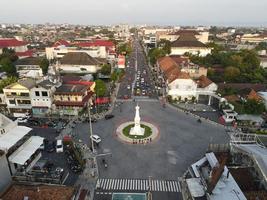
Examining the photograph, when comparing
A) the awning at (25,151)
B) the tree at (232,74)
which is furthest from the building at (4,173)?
the tree at (232,74)

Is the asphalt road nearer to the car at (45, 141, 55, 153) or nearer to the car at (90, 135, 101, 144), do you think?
the car at (90, 135, 101, 144)

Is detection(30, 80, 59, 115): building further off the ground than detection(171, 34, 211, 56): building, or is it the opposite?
detection(171, 34, 211, 56): building

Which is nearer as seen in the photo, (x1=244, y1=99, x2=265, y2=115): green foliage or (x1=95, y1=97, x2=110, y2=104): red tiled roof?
(x1=244, y1=99, x2=265, y2=115): green foliage

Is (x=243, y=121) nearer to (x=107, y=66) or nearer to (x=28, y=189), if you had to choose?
(x=28, y=189)

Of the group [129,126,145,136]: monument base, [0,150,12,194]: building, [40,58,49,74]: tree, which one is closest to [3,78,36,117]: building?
[0,150,12,194]: building

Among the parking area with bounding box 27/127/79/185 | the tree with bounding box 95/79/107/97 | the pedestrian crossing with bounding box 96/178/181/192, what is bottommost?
the pedestrian crossing with bounding box 96/178/181/192

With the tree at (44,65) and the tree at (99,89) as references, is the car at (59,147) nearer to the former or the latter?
the tree at (99,89)

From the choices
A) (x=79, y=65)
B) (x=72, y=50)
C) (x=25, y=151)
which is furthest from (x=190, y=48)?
(x=25, y=151)
